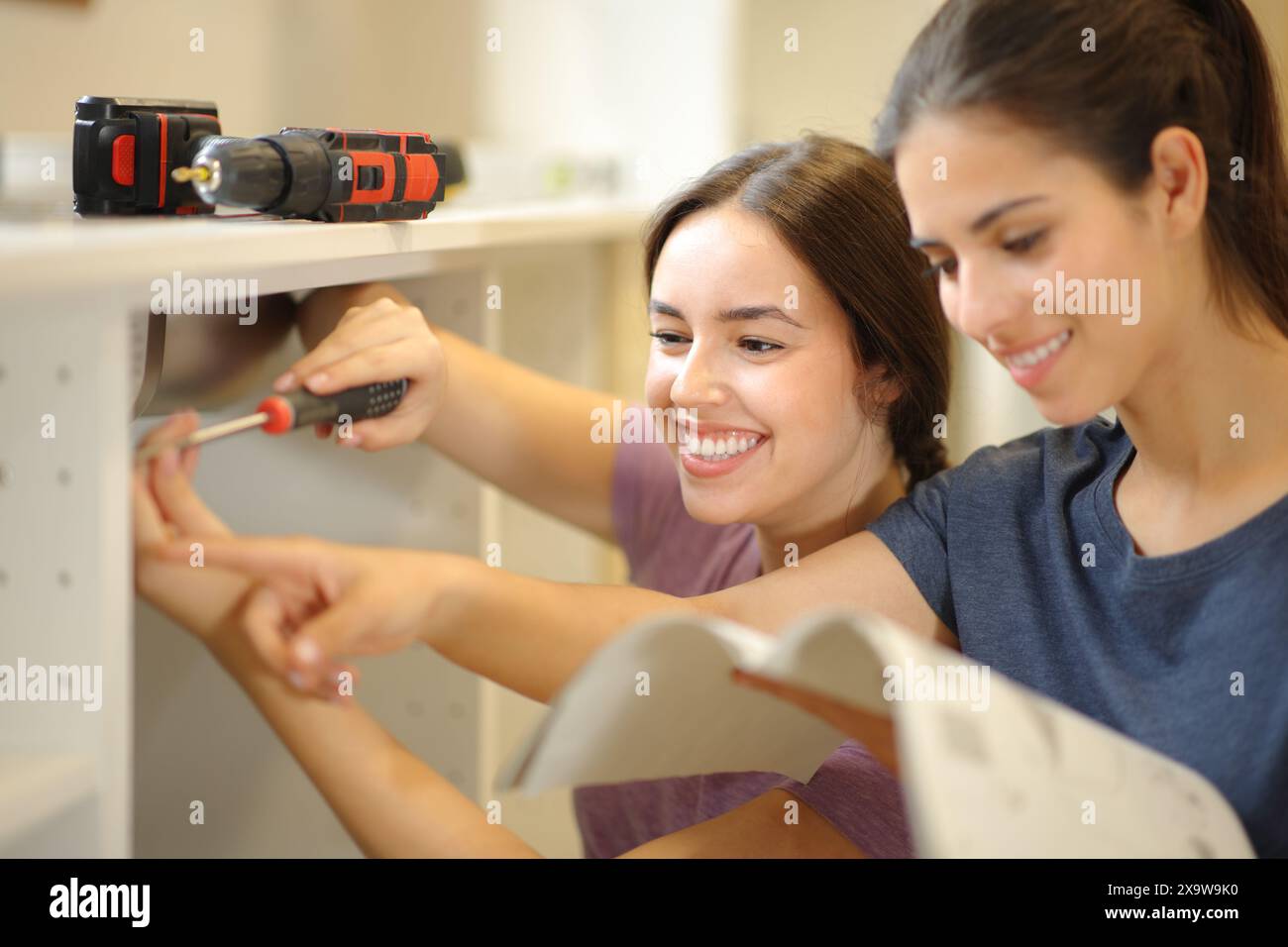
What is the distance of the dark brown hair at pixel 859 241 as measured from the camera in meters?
0.96

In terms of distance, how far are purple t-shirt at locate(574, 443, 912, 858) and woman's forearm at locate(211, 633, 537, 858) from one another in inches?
10.8

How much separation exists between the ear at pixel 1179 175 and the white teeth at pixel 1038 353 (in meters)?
0.09

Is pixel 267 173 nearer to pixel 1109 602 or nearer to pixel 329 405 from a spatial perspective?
pixel 329 405

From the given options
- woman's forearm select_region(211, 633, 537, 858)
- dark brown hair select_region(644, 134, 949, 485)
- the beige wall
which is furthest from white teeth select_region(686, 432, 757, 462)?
the beige wall

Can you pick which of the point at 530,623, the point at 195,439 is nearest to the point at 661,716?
the point at 530,623

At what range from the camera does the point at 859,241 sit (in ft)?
3.16

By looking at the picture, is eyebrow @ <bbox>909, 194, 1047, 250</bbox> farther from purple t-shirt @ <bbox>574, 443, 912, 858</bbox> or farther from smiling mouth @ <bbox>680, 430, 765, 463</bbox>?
purple t-shirt @ <bbox>574, 443, 912, 858</bbox>

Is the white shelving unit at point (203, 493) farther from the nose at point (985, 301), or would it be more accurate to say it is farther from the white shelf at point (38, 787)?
the nose at point (985, 301)

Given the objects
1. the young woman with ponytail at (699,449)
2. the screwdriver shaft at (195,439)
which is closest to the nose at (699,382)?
the young woman with ponytail at (699,449)

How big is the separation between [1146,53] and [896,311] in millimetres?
299

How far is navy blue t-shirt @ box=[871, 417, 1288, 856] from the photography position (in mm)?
711

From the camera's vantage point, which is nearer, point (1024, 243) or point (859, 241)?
point (1024, 243)

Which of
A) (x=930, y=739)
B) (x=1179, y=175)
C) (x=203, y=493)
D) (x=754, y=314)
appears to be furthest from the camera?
(x=203, y=493)

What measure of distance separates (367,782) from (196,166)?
1.21ft
